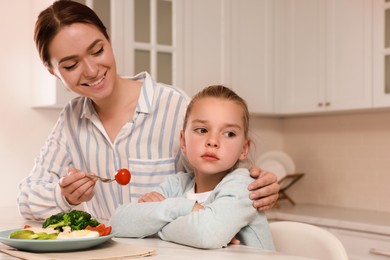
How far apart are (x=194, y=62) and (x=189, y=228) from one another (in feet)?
6.84

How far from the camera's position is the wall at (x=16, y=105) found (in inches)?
117

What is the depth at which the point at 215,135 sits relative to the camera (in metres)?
1.48

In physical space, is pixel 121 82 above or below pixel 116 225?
above

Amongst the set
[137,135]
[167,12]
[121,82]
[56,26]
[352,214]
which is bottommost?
[352,214]

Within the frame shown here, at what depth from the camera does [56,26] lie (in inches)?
68.7

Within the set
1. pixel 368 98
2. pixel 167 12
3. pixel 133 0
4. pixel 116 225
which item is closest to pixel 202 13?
pixel 167 12

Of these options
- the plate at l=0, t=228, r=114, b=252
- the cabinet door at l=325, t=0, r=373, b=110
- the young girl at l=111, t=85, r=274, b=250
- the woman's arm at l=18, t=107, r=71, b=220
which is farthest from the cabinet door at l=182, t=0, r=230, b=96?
the plate at l=0, t=228, r=114, b=252

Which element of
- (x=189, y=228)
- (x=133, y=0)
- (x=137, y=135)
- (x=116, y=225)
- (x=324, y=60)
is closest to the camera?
(x=189, y=228)

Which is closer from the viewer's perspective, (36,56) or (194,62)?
(36,56)

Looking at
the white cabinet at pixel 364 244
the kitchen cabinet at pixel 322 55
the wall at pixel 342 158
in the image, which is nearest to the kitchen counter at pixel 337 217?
the white cabinet at pixel 364 244

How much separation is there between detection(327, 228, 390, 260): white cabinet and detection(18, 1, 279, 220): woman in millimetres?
1310

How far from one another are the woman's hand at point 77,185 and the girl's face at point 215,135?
0.92ft

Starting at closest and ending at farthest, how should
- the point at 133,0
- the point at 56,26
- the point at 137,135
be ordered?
the point at 56,26 < the point at 137,135 < the point at 133,0

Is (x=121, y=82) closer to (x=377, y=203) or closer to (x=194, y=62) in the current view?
(x=194, y=62)
